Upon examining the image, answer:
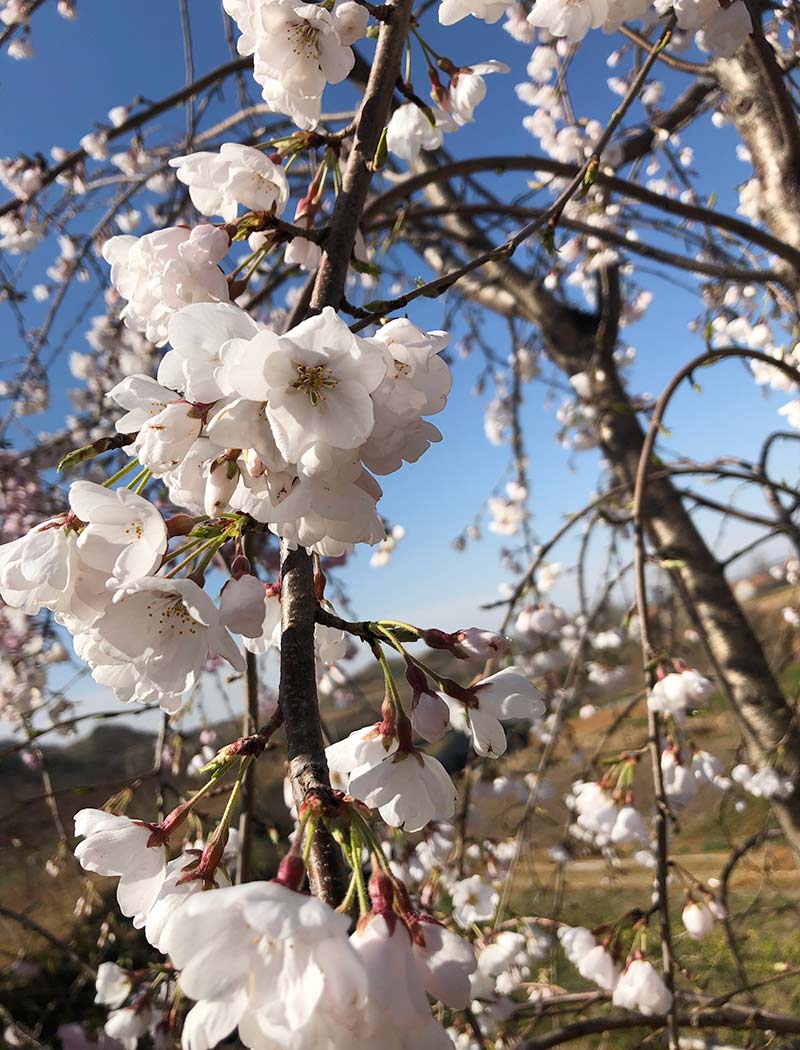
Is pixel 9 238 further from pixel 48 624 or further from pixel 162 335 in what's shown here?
pixel 162 335

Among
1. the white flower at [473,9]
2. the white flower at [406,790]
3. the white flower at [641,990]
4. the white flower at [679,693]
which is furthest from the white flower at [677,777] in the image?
the white flower at [473,9]

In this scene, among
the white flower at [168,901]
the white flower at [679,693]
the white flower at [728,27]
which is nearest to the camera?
the white flower at [168,901]

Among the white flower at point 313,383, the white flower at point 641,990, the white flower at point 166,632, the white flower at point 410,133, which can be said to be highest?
the white flower at point 410,133

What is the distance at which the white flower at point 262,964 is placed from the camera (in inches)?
15.1

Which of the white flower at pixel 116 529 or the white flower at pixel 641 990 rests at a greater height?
the white flower at pixel 116 529

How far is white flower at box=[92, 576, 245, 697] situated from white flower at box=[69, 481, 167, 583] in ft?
0.09

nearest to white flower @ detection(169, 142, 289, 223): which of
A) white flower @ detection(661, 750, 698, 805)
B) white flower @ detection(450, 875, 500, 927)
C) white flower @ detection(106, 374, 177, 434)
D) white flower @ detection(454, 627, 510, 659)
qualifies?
white flower @ detection(106, 374, 177, 434)

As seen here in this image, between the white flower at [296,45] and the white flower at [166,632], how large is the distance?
68 centimetres

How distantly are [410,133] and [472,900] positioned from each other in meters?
2.06

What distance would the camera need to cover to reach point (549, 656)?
3.24 m

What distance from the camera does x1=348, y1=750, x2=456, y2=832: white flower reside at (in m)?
0.60

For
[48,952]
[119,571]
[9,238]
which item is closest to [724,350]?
[119,571]

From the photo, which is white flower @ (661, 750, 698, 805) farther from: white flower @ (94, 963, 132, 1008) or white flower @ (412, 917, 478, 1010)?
white flower @ (94, 963, 132, 1008)

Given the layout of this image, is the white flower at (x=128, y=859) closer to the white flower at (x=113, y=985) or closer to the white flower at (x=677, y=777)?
the white flower at (x=677, y=777)
